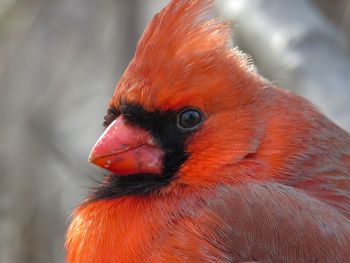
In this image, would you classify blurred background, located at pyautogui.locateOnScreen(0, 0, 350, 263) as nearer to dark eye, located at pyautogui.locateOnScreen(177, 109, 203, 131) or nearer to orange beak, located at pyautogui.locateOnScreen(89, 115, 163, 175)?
orange beak, located at pyautogui.locateOnScreen(89, 115, 163, 175)

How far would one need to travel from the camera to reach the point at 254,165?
3.25 meters

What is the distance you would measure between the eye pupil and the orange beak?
0.12m

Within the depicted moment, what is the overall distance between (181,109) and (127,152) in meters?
0.25

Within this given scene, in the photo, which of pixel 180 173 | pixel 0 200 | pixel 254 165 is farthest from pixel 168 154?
pixel 0 200

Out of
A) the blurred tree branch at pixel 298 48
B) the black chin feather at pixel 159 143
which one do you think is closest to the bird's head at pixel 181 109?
the black chin feather at pixel 159 143

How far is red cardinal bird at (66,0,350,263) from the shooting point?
3086 millimetres

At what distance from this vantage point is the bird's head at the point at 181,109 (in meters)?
3.28

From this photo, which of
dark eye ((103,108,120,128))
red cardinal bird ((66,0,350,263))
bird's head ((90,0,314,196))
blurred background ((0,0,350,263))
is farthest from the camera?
blurred background ((0,0,350,263))

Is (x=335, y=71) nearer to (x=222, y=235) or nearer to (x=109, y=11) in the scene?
(x=222, y=235)

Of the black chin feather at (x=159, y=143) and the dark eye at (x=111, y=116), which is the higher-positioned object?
the dark eye at (x=111, y=116)

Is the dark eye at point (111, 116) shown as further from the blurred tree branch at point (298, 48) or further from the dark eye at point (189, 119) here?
the blurred tree branch at point (298, 48)

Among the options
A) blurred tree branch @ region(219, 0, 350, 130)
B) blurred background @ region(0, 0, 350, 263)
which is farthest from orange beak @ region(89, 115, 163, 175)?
blurred background @ region(0, 0, 350, 263)

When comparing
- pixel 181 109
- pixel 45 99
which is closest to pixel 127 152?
pixel 181 109

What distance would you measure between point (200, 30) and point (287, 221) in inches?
30.2
